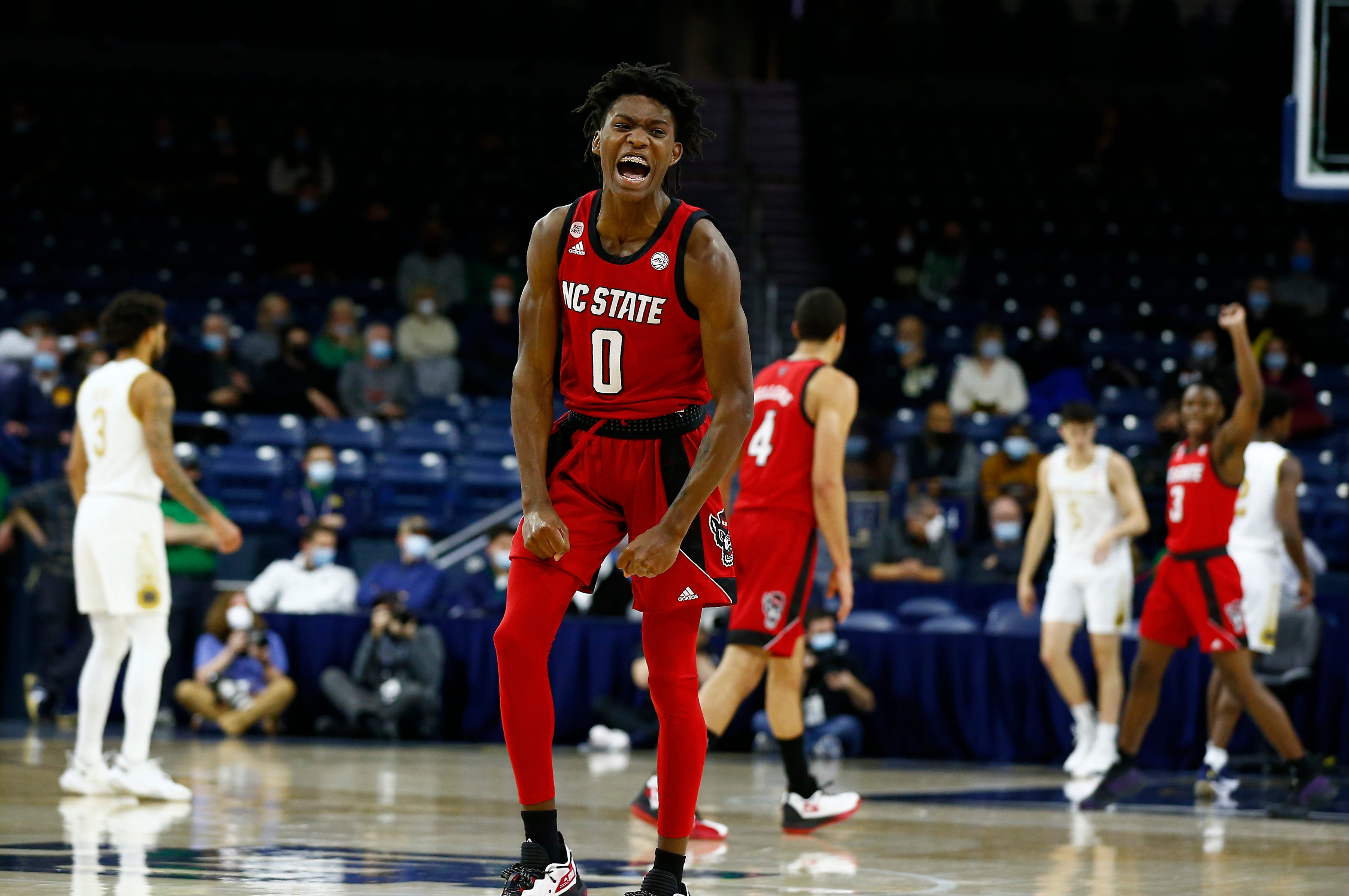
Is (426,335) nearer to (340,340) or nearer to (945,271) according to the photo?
(340,340)

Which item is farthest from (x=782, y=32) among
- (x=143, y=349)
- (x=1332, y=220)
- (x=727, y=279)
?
(x=727, y=279)

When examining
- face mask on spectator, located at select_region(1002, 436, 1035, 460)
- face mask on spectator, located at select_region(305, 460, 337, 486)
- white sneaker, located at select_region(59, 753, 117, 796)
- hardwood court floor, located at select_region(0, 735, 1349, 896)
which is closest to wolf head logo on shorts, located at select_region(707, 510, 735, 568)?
hardwood court floor, located at select_region(0, 735, 1349, 896)

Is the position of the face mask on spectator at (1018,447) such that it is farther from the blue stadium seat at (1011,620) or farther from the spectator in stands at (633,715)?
the spectator in stands at (633,715)

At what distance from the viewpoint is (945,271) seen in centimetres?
1753

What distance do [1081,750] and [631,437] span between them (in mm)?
6551

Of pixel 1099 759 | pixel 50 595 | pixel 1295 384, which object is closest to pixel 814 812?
pixel 1099 759

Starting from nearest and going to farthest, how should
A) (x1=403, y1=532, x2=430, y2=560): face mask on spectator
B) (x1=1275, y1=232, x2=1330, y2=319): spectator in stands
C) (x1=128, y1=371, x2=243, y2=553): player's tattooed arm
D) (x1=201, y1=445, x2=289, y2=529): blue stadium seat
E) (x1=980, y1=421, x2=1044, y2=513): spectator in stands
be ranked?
1. (x1=128, y1=371, x2=243, y2=553): player's tattooed arm
2. (x1=403, y1=532, x2=430, y2=560): face mask on spectator
3. (x1=980, y1=421, x2=1044, y2=513): spectator in stands
4. (x1=201, y1=445, x2=289, y2=529): blue stadium seat
5. (x1=1275, y1=232, x2=1330, y2=319): spectator in stands

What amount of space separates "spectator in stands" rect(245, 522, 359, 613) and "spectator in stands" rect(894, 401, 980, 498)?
13.6ft

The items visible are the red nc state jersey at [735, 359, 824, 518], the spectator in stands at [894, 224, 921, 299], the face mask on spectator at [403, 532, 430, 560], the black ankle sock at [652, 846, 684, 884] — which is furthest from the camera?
the spectator in stands at [894, 224, 921, 299]

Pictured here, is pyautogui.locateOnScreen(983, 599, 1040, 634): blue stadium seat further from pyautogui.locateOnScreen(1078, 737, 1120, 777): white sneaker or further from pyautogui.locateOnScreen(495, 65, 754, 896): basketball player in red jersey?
pyautogui.locateOnScreen(495, 65, 754, 896): basketball player in red jersey

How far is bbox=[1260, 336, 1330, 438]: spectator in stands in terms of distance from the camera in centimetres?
1422

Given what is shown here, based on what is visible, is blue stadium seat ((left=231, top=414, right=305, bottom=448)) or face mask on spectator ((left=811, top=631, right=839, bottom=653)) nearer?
face mask on spectator ((left=811, top=631, right=839, bottom=653))

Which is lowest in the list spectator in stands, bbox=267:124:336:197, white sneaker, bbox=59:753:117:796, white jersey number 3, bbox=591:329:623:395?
white sneaker, bbox=59:753:117:796

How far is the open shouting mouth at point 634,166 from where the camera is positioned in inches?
165
